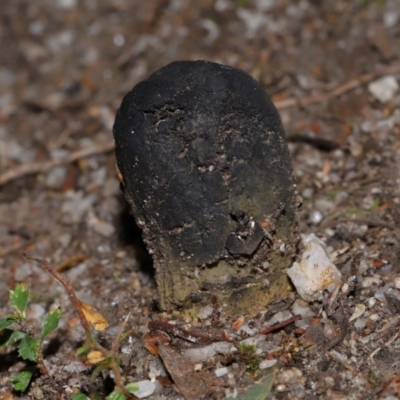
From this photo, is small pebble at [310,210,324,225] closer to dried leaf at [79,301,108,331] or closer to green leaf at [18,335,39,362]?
dried leaf at [79,301,108,331]

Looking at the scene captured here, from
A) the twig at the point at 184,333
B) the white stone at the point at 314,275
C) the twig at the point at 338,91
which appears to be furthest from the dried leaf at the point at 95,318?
the twig at the point at 338,91

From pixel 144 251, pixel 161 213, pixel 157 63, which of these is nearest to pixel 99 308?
pixel 144 251

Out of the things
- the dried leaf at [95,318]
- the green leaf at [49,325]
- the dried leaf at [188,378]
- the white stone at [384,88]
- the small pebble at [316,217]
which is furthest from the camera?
the white stone at [384,88]

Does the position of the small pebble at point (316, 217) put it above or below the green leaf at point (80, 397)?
above

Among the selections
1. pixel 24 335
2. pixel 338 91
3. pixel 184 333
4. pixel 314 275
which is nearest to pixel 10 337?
pixel 24 335

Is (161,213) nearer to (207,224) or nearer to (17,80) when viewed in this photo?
(207,224)

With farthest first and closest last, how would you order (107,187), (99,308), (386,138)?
(107,187) < (386,138) < (99,308)

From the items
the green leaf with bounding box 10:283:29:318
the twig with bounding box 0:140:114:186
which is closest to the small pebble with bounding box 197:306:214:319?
the green leaf with bounding box 10:283:29:318

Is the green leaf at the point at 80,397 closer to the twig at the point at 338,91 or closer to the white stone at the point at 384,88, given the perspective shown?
the twig at the point at 338,91
